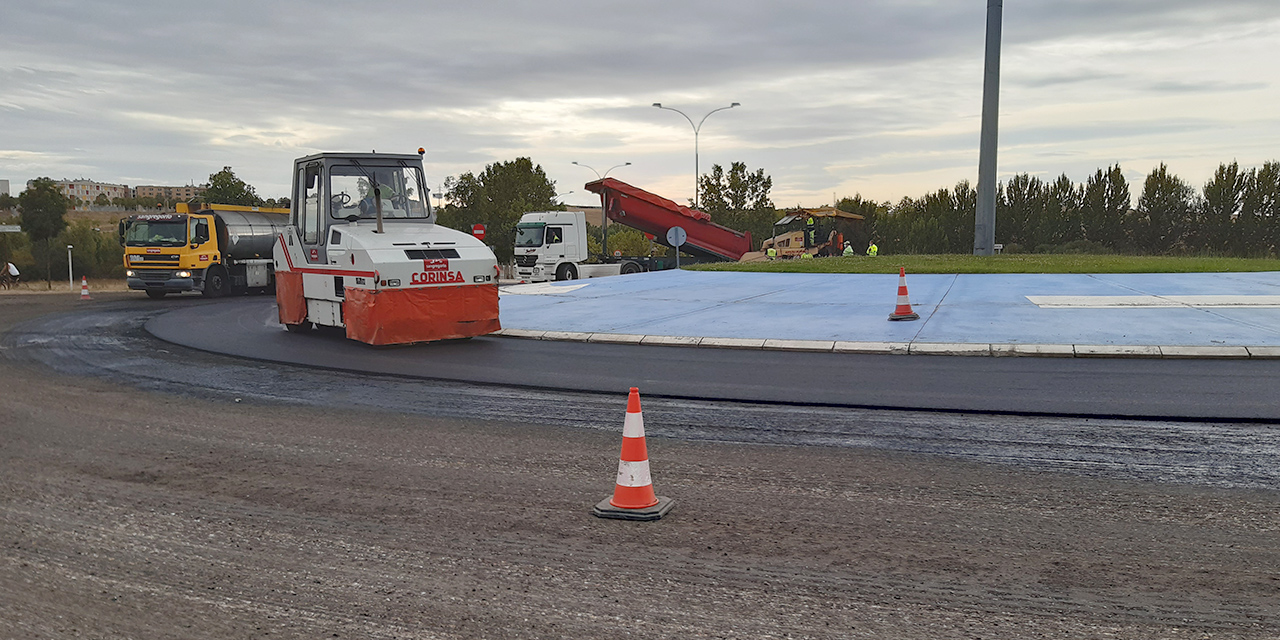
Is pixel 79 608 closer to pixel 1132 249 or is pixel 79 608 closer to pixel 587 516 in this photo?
pixel 587 516

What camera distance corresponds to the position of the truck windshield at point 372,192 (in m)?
13.9

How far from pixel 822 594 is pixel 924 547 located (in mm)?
834

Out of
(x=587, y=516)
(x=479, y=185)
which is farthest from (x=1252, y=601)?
(x=479, y=185)

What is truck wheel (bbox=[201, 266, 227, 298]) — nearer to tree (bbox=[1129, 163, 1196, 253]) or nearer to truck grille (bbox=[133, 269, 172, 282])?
truck grille (bbox=[133, 269, 172, 282])

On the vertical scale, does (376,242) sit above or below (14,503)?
above

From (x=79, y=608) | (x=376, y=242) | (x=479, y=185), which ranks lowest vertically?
(x=79, y=608)

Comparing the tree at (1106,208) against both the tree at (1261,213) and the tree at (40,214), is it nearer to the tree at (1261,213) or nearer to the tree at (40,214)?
the tree at (1261,213)

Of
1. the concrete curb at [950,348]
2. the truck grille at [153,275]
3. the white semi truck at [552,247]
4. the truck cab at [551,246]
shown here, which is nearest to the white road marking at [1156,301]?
the concrete curb at [950,348]

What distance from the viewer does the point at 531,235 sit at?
108 feet

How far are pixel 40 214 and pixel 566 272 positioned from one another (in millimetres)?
36739

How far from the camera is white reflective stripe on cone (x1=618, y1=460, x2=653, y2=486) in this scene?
16.6 ft

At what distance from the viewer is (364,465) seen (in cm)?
620

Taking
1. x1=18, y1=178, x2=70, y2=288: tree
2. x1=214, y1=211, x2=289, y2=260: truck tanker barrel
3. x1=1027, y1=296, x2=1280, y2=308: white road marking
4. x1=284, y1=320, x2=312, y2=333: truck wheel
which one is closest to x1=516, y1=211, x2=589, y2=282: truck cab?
x1=214, y1=211, x2=289, y2=260: truck tanker barrel

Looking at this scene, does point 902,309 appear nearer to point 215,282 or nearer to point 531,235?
point 531,235
